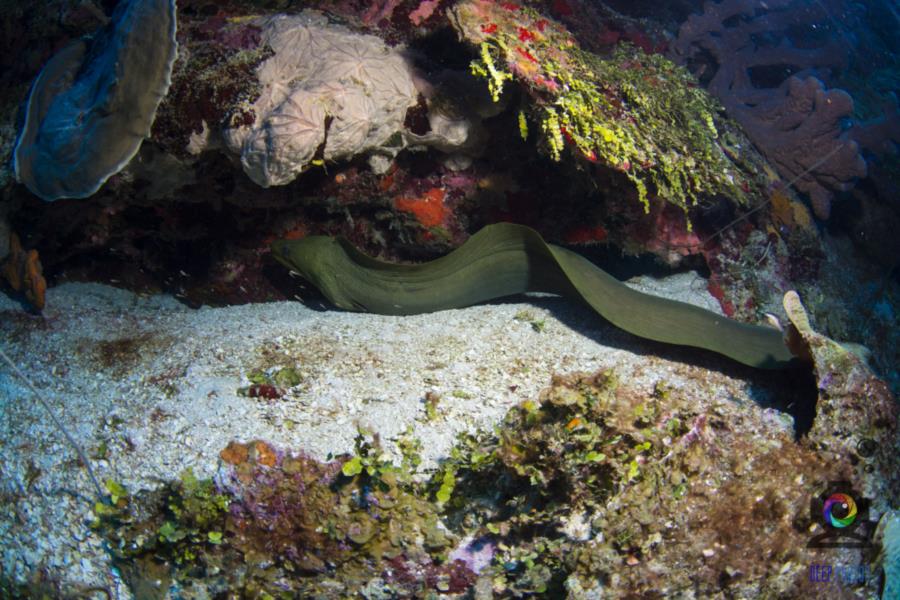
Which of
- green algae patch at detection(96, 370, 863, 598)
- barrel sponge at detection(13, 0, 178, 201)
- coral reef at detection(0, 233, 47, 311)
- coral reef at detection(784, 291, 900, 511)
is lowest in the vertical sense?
coral reef at detection(0, 233, 47, 311)

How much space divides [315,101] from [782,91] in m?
6.25

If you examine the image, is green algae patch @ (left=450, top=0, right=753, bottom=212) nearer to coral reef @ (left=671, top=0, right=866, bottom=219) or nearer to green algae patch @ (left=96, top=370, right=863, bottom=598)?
green algae patch @ (left=96, top=370, right=863, bottom=598)

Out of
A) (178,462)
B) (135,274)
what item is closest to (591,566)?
(178,462)

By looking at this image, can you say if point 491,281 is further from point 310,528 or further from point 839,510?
point 839,510

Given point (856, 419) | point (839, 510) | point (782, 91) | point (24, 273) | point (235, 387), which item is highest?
point (782, 91)

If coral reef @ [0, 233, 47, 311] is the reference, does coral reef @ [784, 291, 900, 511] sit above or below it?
above

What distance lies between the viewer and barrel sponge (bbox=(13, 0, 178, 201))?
2.90m

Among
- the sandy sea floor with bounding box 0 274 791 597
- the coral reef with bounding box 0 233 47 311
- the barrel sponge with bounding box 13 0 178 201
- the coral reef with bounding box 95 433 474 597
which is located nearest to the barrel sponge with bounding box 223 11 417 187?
the barrel sponge with bounding box 13 0 178 201

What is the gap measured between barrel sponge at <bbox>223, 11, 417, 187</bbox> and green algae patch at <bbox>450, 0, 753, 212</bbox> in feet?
2.09

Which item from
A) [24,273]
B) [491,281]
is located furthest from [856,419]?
[24,273]

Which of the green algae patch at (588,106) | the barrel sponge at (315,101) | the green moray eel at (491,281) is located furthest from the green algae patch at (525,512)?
the barrel sponge at (315,101)

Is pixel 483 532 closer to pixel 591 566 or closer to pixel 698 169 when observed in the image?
pixel 591 566

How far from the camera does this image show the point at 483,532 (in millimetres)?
2330

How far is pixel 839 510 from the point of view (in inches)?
87.4
